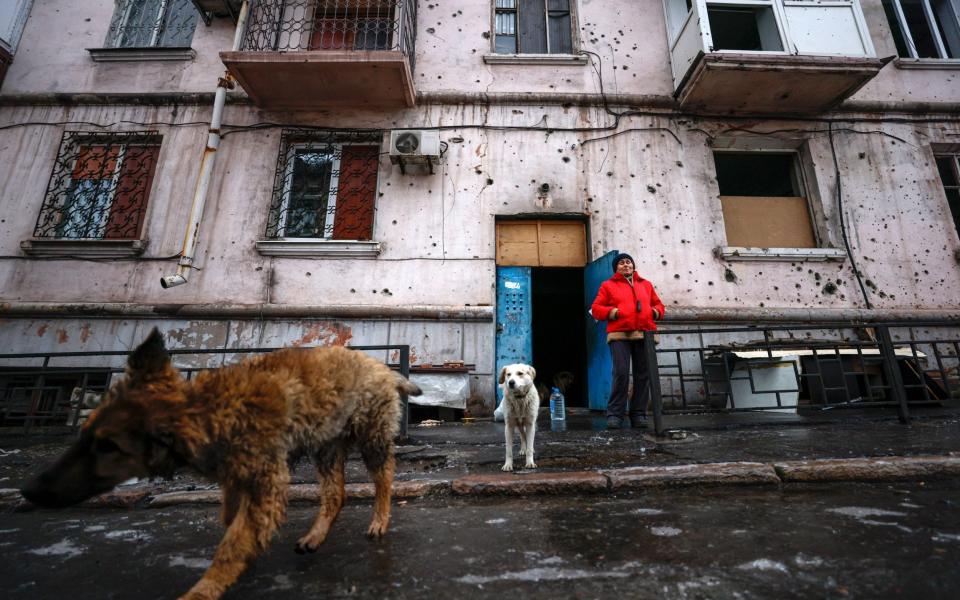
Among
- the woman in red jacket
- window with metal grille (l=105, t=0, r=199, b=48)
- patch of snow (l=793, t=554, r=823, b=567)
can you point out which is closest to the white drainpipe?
window with metal grille (l=105, t=0, r=199, b=48)

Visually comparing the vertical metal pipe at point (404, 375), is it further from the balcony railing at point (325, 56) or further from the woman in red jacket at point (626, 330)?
the balcony railing at point (325, 56)

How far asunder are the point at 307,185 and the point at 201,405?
7.56 m

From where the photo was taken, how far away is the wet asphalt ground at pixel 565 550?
1640 mm

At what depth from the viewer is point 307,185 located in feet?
27.3

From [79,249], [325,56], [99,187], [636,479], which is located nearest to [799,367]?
[636,479]

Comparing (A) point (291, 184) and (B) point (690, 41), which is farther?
(A) point (291, 184)

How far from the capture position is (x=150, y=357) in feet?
5.39

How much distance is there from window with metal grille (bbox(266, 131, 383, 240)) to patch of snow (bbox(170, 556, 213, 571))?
20.9ft

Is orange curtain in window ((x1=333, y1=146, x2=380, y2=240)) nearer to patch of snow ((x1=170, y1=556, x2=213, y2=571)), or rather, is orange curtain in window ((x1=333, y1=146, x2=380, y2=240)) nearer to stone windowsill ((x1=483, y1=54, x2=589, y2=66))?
stone windowsill ((x1=483, y1=54, x2=589, y2=66))

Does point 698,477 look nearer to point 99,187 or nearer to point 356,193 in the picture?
point 356,193

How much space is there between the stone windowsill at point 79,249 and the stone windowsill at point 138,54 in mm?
A: 4059

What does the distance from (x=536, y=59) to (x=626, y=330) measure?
6278 millimetres

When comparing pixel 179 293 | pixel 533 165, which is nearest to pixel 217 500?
pixel 179 293

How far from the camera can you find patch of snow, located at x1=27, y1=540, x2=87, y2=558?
84.5 inches
